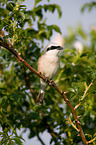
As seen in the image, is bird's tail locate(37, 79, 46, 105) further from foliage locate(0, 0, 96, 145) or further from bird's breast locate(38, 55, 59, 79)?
bird's breast locate(38, 55, 59, 79)

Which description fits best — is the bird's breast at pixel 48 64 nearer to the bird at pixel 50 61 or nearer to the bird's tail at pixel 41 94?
the bird at pixel 50 61

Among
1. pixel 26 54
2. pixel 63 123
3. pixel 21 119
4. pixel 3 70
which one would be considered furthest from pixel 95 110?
pixel 3 70

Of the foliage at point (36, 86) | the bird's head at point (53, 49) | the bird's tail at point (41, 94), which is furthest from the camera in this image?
the bird's head at point (53, 49)

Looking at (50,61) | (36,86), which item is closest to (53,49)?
(50,61)

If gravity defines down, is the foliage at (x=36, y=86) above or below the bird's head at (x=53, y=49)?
below

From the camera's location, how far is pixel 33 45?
2805 millimetres

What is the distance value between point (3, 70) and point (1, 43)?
1.22 metres

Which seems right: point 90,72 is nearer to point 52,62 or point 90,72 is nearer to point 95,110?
point 95,110

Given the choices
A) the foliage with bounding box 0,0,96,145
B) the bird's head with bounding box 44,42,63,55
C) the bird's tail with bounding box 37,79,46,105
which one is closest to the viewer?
the foliage with bounding box 0,0,96,145

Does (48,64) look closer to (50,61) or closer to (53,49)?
(50,61)

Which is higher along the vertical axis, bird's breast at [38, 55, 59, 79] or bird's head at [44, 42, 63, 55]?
bird's head at [44, 42, 63, 55]

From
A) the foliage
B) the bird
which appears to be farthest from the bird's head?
the foliage

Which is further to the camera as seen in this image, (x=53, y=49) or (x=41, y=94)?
(x=53, y=49)

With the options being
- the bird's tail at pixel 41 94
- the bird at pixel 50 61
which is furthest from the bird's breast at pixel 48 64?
the bird's tail at pixel 41 94
